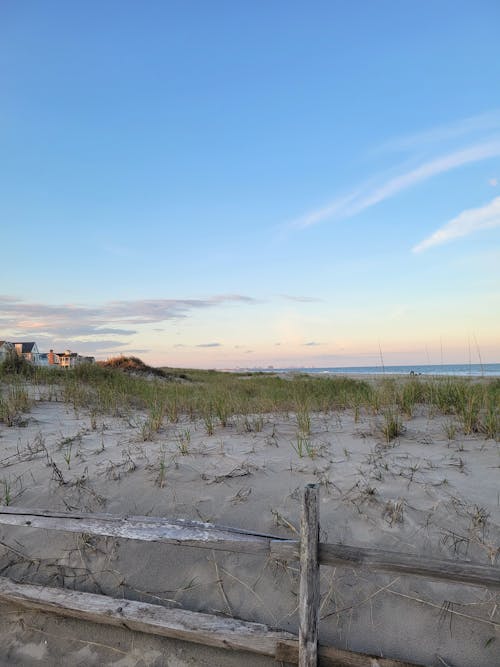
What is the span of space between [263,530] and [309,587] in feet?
4.10

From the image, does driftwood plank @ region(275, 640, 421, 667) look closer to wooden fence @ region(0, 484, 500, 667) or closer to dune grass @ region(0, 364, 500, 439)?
wooden fence @ region(0, 484, 500, 667)

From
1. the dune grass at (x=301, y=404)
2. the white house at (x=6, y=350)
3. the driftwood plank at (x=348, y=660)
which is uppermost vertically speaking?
the white house at (x=6, y=350)

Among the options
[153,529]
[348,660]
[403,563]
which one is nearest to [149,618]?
[153,529]

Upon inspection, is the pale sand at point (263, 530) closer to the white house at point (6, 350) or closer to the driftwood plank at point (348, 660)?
the driftwood plank at point (348, 660)

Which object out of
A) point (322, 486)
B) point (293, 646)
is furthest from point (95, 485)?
point (293, 646)

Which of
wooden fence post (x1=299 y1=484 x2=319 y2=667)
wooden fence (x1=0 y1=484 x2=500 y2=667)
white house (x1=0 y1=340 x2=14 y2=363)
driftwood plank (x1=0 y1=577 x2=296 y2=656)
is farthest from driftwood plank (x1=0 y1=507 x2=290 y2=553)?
white house (x1=0 y1=340 x2=14 y2=363)

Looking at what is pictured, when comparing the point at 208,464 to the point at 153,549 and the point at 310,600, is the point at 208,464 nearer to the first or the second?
the point at 153,549

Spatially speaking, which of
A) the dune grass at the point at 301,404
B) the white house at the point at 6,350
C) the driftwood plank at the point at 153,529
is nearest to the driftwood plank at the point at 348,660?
the driftwood plank at the point at 153,529

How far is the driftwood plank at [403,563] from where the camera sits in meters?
2.44

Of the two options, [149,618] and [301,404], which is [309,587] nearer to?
[149,618]

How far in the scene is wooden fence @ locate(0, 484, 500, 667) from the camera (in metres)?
2.57

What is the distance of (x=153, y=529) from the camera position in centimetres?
310

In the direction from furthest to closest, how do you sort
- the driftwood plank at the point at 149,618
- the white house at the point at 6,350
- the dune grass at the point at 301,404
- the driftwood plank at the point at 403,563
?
the white house at the point at 6,350, the dune grass at the point at 301,404, the driftwood plank at the point at 149,618, the driftwood plank at the point at 403,563

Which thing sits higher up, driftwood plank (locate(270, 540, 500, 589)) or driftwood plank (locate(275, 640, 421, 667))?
driftwood plank (locate(270, 540, 500, 589))
